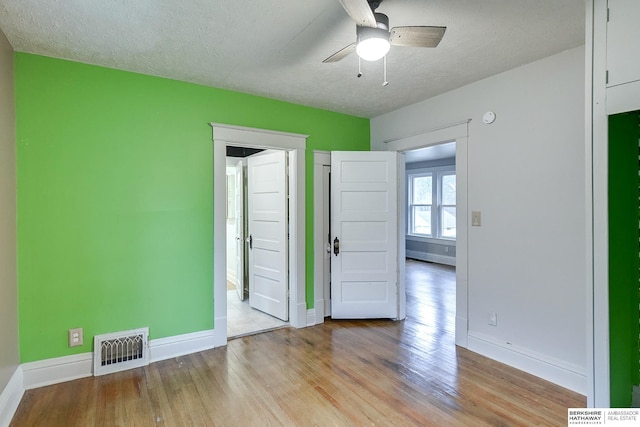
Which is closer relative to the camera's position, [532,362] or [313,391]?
[313,391]

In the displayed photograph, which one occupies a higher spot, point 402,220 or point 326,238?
point 402,220

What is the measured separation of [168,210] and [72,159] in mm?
814

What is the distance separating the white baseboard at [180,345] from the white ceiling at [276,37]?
2.41m

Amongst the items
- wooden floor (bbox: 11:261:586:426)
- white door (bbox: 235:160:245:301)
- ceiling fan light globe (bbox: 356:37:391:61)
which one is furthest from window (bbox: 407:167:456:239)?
ceiling fan light globe (bbox: 356:37:391:61)

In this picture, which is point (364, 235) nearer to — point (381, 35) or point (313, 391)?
point (313, 391)

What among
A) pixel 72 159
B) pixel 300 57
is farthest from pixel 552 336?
pixel 72 159

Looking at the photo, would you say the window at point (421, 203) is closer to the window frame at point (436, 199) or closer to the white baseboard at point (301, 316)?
the window frame at point (436, 199)

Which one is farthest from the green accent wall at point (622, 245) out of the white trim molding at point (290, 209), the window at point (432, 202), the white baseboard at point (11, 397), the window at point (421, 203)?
the window at point (421, 203)

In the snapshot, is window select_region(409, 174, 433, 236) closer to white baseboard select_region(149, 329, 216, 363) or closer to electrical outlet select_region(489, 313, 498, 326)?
electrical outlet select_region(489, 313, 498, 326)

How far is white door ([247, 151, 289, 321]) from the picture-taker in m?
3.85

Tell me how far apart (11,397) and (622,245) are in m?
3.65

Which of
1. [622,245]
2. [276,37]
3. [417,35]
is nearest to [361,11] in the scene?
[417,35]

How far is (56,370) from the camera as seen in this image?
2527mm

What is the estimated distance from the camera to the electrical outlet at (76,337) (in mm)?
2586
